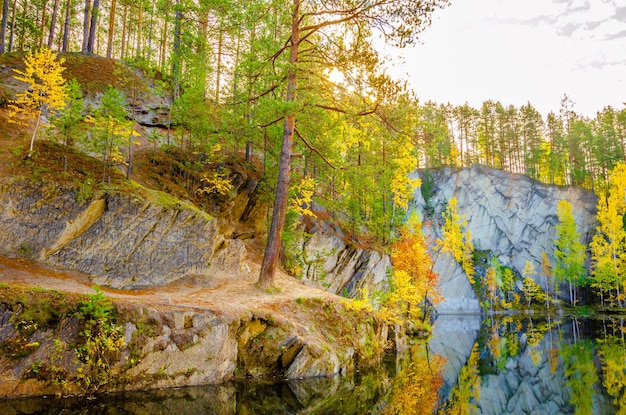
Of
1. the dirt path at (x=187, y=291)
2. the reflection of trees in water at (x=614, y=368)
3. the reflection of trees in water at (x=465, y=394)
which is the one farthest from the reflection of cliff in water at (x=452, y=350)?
the dirt path at (x=187, y=291)

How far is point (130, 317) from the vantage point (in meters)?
7.97

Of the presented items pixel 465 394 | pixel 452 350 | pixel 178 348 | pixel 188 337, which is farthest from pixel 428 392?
pixel 452 350

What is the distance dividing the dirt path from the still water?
2049mm

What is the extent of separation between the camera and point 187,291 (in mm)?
Answer: 11000

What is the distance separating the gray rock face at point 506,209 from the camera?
5378 centimetres

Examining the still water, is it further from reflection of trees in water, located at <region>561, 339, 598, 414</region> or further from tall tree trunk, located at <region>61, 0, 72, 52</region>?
tall tree trunk, located at <region>61, 0, 72, 52</region>

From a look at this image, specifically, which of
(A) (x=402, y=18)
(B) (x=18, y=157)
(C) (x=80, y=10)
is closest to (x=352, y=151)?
(A) (x=402, y=18)

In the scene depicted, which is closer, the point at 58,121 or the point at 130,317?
the point at 130,317

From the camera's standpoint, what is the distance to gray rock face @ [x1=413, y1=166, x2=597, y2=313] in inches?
2117

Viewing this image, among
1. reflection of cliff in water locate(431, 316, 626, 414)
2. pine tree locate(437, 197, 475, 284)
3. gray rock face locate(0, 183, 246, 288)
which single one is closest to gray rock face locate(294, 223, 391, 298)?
reflection of cliff in water locate(431, 316, 626, 414)

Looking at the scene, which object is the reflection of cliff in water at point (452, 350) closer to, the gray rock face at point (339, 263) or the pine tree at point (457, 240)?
the gray rock face at point (339, 263)

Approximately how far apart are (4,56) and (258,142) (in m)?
13.9

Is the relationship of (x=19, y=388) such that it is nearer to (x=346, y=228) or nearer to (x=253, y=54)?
(x=253, y=54)

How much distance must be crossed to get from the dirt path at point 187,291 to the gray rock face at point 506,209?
146ft
